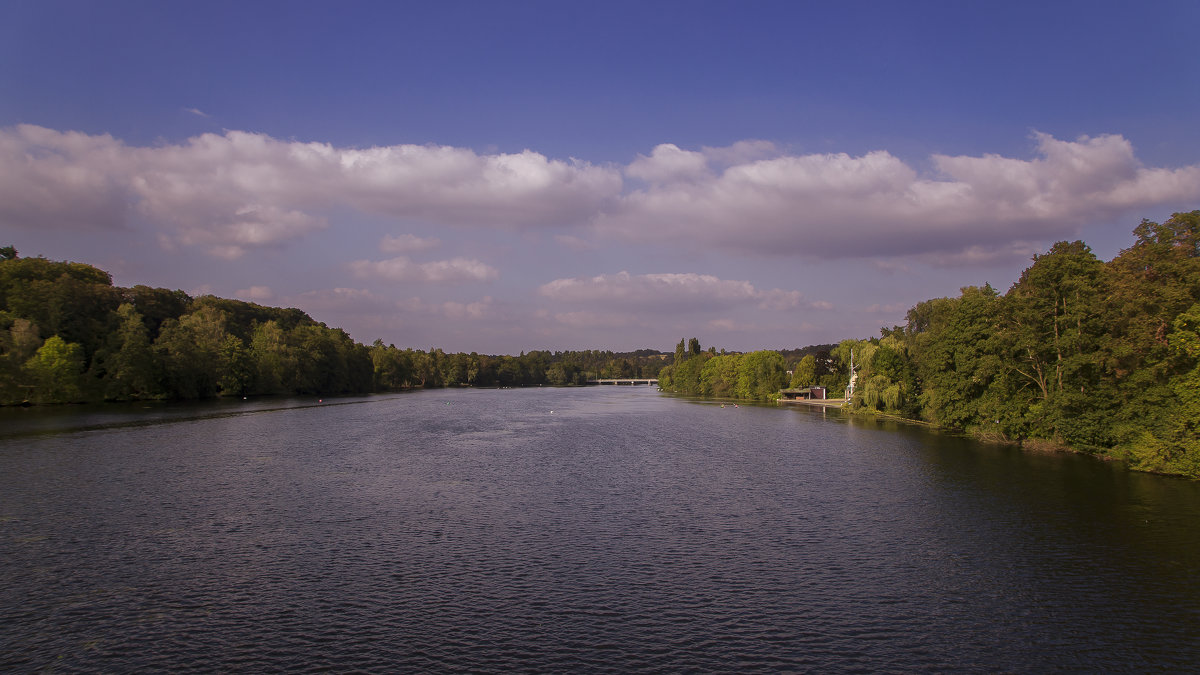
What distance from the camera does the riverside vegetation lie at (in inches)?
1454

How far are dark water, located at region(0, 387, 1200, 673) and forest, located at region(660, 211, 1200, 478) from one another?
3.37 meters

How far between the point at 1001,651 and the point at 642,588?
902 cm

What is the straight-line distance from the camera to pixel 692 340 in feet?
636

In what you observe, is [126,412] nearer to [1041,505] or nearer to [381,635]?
[381,635]

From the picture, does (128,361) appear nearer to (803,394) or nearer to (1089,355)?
(1089,355)

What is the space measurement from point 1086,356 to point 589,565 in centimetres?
3818

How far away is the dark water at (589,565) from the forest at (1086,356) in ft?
11.1

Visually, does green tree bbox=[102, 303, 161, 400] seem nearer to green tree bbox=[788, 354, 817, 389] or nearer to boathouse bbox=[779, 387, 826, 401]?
boathouse bbox=[779, 387, 826, 401]

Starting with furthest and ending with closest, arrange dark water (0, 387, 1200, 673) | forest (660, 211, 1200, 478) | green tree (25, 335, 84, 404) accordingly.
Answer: green tree (25, 335, 84, 404), forest (660, 211, 1200, 478), dark water (0, 387, 1200, 673)

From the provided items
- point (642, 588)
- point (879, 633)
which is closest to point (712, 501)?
point (642, 588)

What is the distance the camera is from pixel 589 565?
70.9ft

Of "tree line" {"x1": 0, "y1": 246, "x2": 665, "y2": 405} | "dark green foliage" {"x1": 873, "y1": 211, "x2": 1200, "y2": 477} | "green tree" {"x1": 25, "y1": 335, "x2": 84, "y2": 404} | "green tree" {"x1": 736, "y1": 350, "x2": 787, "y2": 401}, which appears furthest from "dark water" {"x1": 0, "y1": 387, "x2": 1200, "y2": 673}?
"green tree" {"x1": 736, "y1": 350, "x2": 787, "y2": 401}

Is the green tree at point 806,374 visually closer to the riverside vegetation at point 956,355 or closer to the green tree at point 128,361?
the riverside vegetation at point 956,355

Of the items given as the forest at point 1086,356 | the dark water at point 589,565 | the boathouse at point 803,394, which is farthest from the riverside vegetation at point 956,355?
the dark water at point 589,565
